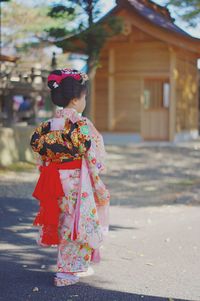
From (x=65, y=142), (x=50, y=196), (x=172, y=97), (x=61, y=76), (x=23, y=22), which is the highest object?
(x=23, y=22)

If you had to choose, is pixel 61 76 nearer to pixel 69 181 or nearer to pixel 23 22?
pixel 69 181

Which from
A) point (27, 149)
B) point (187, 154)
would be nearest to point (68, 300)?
point (27, 149)

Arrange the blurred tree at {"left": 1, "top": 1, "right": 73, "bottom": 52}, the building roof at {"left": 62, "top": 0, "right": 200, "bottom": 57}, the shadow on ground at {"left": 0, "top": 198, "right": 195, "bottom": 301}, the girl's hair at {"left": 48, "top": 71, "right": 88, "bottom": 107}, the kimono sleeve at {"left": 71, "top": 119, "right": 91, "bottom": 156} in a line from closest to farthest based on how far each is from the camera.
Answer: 1. the shadow on ground at {"left": 0, "top": 198, "right": 195, "bottom": 301}
2. the kimono sleeve at {"left": 71, "top": 119, "right": 91, "bottom": 156}
3. the girl's hair at {"left": 48, "top": 71, "right": 88, "bottom": 107}
4. the building roof at {"left": 62, "top": 0, "right": 200, "bottom": 57}
5. the blurred tree at {"left": 1, "top": 1, "right": 73, "bottom": 52}

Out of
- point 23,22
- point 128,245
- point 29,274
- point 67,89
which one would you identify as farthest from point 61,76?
point 23,22

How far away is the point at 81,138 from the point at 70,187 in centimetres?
39

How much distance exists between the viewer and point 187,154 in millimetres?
14445

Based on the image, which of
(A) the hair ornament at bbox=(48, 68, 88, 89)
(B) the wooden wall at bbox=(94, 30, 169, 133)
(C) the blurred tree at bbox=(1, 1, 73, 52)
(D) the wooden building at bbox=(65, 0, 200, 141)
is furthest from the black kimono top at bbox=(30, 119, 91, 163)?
(C) the blurred tree at bbox=(1, 1, 73, 52)

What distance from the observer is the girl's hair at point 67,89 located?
4.13 metres

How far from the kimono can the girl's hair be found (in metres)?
0.08

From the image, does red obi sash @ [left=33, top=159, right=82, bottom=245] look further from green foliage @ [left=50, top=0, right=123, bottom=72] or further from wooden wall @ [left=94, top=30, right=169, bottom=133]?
wooden wall @ [left=94, top=30, right=169, bottom=133]

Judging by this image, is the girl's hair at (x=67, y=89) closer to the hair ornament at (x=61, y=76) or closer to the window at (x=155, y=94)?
the hair ornament at (x=61, y=76)

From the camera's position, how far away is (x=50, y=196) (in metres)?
4.08

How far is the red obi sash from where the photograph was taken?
4.07 meters

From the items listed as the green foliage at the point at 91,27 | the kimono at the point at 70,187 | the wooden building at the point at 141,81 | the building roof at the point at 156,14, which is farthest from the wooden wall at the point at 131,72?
the kimono at the point at 70,187
